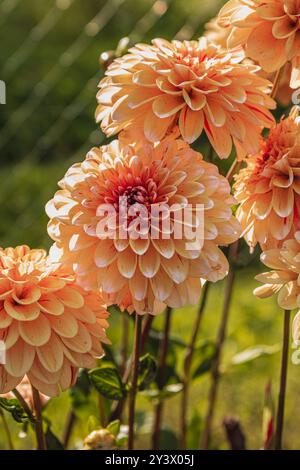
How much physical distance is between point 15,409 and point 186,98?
354mm

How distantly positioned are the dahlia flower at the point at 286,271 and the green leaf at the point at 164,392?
1.06ft

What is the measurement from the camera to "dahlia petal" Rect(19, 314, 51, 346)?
743 millimetres

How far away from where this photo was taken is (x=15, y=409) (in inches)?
34.2

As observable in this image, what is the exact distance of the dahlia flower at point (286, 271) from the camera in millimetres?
760

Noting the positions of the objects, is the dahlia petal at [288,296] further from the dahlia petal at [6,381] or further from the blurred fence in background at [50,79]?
the blurred fence in background at [50,79]

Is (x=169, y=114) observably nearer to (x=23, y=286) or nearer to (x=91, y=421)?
(x=23, y=286)

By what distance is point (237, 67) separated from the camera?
0.81 m

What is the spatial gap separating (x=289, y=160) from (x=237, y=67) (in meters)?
0.10

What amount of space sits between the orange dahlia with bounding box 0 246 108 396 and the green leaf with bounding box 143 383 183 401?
0.30 meters

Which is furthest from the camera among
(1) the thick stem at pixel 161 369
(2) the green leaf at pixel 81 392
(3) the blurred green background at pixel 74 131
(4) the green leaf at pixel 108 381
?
(3) the blurred green background at pixel 74 131

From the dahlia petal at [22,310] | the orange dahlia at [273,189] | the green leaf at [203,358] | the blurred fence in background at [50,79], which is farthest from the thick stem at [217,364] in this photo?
the blurred fence in background at [50,79]

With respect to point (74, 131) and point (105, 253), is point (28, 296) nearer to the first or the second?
point (105, 253)

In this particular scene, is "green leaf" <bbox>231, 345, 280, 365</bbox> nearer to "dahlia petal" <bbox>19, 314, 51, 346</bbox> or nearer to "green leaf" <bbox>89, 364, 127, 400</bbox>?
"green leaf" <bbox>89, 364, 127, 400</bbox>

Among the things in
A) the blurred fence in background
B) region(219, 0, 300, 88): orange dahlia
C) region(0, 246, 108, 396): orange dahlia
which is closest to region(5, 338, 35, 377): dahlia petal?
region(0, 246, 108, 396): orange dahlia
